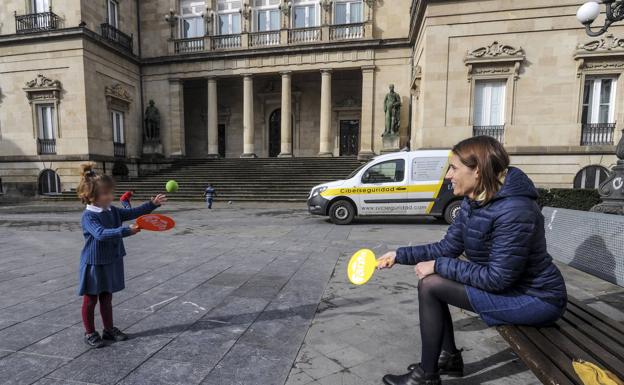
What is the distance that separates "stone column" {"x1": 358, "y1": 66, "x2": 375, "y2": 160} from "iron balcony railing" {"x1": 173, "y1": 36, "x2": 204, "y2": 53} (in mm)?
A: 11796

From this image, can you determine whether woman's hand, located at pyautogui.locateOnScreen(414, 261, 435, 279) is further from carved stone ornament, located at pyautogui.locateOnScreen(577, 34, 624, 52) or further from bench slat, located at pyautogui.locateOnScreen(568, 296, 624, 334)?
Answer: carved stone ornament, located at pyautogui.locateOnScreen(577, 34, 624, 52)

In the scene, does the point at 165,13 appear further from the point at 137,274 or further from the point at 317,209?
the point at 137,274

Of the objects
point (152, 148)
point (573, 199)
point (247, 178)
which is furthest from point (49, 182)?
point (573, 199)

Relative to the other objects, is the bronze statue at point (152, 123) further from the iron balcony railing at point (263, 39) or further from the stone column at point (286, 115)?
the stone column at point (286, 115)

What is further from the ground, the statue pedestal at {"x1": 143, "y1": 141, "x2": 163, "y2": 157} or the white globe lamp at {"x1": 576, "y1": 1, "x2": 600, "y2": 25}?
the white globe lamp at {"x1": 576, "y1": 1, "x2": 600, "y2": 25}

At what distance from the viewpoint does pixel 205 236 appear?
7.61m

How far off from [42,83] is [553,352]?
80.5 feet

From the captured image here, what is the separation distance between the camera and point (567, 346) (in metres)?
1.73

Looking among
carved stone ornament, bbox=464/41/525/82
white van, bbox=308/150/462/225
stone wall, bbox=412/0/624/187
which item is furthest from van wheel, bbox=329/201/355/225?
carved stone ornament, bbox=464/41/525/82

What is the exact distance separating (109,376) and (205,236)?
5.39 metres

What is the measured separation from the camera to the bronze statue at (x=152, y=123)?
2281cm

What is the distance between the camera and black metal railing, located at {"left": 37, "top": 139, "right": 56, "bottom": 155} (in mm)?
18891

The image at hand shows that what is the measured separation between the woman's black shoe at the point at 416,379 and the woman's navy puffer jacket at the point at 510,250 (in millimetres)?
636

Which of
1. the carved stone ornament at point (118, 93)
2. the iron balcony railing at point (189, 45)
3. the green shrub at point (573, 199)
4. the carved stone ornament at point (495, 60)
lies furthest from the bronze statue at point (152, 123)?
the green shrub at point (573, 199)
